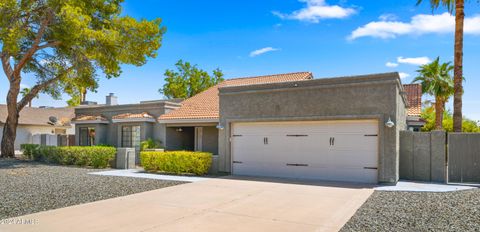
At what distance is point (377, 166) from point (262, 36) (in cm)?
1406

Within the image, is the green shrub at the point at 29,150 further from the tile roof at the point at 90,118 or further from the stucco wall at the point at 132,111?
the stucco wall at the point at 132,111

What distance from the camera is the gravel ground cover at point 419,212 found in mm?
7590

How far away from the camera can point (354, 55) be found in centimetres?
2312

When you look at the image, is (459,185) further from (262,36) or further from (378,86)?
(262,36)

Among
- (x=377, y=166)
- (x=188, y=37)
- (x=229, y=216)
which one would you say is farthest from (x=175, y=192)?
(x=188, y=37)

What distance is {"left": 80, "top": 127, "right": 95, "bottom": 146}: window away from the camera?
2728cm

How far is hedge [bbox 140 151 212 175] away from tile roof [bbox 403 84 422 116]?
12.5 meters

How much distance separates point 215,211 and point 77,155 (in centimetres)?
1432

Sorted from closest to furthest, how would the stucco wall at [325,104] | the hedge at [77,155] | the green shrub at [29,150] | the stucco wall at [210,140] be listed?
the stucco wall at [325,104] → the hedge at [77,155] → the stucco wall at [210,140] → the green shrub at [29,150]

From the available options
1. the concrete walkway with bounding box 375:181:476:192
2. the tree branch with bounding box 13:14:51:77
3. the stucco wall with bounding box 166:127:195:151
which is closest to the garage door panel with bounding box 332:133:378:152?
the concrete walkway with bounding box 375:181:476:192

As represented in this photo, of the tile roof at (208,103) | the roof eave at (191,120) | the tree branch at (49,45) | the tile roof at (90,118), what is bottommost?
the roof eave at (191,120)

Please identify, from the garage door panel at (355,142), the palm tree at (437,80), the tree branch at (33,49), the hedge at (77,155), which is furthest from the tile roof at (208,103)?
the palm tree at (437,80)

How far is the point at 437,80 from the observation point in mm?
33438

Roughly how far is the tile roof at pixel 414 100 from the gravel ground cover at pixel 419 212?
35.6ft
